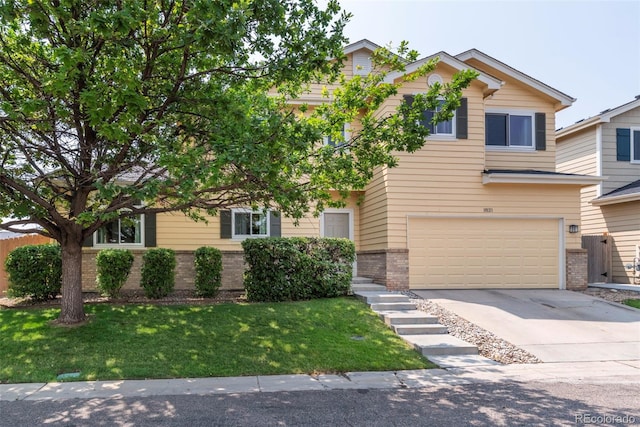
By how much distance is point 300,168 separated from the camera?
741cm

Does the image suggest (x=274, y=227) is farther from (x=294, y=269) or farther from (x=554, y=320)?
(x=554, y=320)

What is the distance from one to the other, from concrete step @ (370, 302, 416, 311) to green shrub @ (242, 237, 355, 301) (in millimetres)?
1301

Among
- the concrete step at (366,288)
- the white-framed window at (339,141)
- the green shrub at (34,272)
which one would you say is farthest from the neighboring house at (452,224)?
the green shrub at (34,272)

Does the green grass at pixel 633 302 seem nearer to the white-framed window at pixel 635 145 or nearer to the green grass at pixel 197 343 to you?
the green grass at pixel 197 343

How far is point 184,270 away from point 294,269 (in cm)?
389

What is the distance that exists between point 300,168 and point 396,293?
17.6 ft

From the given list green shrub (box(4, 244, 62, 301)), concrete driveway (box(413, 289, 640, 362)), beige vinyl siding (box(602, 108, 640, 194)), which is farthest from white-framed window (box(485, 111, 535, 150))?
green shrub (box(4, 244, 62, 301))

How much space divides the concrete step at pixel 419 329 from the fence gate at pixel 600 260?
1005 cm

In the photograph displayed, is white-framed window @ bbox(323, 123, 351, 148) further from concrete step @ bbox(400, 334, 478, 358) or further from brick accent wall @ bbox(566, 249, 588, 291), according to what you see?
brick accent wall @ bbox(566, 249, 588, 291)

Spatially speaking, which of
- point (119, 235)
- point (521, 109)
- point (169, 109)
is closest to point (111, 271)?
point (119, 235)

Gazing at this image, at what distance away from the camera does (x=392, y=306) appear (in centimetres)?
1021

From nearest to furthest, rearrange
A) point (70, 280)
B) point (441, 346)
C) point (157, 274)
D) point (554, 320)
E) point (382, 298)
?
point (441, 346) < point (70, 280) < point (554, 320) < point (382, 298) < point (157, 274)

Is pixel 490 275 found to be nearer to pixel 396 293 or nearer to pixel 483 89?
pixel 396 293

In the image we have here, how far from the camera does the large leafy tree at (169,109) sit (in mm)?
5879
